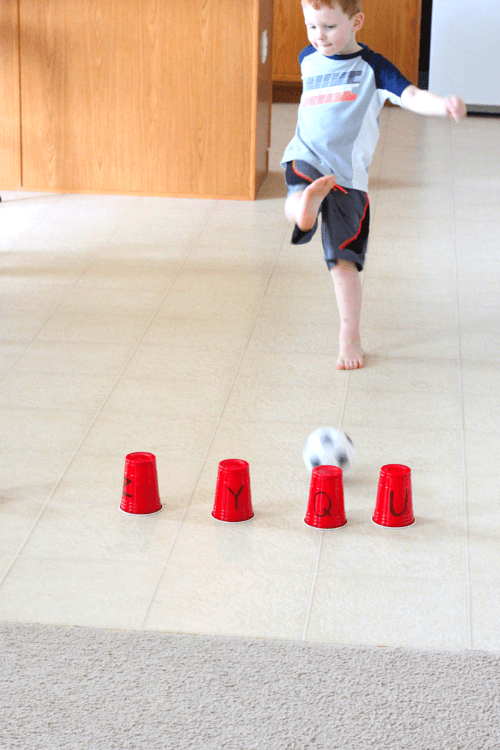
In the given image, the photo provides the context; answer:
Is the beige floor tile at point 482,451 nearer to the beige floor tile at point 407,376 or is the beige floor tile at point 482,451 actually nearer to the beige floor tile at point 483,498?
the beige floor tile at point 483,498

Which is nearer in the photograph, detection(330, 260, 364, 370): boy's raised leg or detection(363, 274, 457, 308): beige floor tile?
detection(330, 260, 364, 370): boy's raised leg

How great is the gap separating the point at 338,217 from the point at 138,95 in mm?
2277

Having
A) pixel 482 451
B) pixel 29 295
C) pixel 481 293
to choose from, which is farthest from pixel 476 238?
pixel 482 451

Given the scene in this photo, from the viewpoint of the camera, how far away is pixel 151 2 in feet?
15.3

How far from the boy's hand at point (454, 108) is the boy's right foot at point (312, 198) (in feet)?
1.12

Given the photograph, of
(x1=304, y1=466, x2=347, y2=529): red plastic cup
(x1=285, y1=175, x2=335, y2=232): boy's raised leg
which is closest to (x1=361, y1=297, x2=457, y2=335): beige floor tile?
(x1=285, y1=175, x2=335, y2=232): boy's raised leg

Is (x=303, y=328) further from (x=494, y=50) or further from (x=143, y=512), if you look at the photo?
(x=494, y=50)

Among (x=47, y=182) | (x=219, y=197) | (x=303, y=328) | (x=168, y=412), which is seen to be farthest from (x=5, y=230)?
(x=168, y=412)

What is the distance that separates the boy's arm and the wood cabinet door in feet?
17.0

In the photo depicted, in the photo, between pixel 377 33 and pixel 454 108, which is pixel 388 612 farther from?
pixel 377 33

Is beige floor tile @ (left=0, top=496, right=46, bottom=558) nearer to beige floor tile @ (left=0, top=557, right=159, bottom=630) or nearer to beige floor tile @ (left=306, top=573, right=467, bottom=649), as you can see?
beige floor tile @ (left=0, top=557, right=159, bottom=630)

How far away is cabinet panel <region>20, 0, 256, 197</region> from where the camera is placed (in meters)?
4.69

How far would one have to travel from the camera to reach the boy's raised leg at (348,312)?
2.95 meters

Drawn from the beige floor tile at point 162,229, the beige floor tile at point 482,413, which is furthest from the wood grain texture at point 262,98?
the beige floor tile at point 482,413
